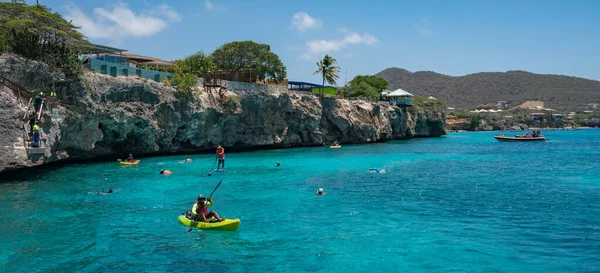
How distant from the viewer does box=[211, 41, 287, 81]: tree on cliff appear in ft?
221

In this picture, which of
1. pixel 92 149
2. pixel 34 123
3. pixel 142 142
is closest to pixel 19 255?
pixel 34 123

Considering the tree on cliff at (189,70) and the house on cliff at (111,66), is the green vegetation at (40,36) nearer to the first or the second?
the house on cliff at (111,66)

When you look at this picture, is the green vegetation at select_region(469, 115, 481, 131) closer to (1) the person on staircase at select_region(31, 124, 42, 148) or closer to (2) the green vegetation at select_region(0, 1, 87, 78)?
(2) the green vegetation at select_region(0, 1, 87, 78)

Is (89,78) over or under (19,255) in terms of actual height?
over

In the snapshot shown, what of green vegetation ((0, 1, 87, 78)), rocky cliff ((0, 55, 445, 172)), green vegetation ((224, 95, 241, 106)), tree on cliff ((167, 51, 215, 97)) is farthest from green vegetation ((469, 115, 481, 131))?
green vegetation ((0, 1, 87, 78))

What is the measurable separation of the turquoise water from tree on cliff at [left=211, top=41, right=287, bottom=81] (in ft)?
115

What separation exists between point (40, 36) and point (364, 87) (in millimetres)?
67667

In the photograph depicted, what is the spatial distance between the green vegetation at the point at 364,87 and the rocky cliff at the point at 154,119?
10045mm

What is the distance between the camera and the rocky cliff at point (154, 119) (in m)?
31.7

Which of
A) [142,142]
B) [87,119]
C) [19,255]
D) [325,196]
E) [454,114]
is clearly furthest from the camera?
[454,114]

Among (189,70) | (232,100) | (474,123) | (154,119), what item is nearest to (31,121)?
(154,119)

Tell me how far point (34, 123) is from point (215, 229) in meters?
20.1

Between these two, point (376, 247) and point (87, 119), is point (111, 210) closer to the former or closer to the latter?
point (376, 247)

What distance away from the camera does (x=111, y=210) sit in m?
22.1
